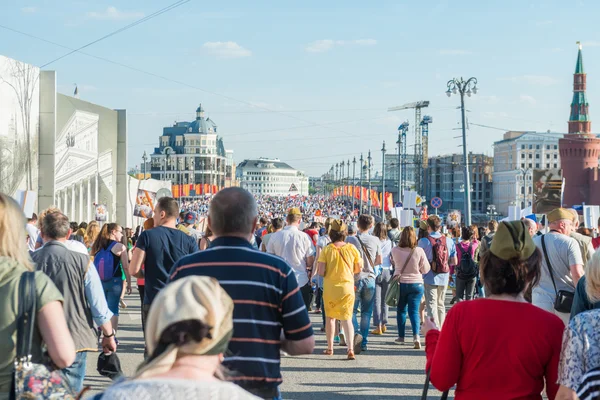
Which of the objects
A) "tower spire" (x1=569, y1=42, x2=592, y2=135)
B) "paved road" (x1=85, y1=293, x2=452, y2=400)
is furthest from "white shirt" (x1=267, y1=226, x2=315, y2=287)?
"tower spire" (x1=569, y1=42, x2=592, y2=135)

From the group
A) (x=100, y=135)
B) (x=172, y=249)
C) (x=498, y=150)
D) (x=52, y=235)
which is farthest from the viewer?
(x=498, y=150)

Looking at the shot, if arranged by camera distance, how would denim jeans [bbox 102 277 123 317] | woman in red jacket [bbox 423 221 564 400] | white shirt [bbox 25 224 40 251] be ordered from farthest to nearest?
1. white shirt [bbox 25 224 40 251]
2. denim jeans [bbox 102 277 123 317]
3. woman in red jacket [bbox 423 221 564 400]

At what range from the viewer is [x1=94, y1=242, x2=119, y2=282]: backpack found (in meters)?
10.8

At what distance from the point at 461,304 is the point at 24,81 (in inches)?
1089

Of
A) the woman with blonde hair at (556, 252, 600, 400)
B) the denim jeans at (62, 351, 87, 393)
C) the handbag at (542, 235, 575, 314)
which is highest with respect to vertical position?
the woman with blonde hair at (556, 252, 600, 400)

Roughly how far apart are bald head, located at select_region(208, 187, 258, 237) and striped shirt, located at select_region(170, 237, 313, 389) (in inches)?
3.9

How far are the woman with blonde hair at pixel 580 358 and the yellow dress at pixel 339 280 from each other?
6.76 m

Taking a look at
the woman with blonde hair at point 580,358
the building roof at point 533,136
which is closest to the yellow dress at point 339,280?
the woman with blonde hair at point 580,358

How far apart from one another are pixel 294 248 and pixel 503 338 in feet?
23.9

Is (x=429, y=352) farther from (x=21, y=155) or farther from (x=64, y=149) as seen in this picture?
(x=64, y=149)

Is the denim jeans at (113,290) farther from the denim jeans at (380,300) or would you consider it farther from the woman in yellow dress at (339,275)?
the denim jeans at (380,300)

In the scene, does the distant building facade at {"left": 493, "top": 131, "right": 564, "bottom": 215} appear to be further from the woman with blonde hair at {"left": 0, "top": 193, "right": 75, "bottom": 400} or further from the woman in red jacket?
the woman with blonde hair at {"left": 0, "top": 193, "right": 75, "bottom": 400}

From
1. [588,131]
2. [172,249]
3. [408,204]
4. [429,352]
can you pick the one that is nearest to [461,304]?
[429,352]

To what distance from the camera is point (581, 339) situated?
378 centimetres
